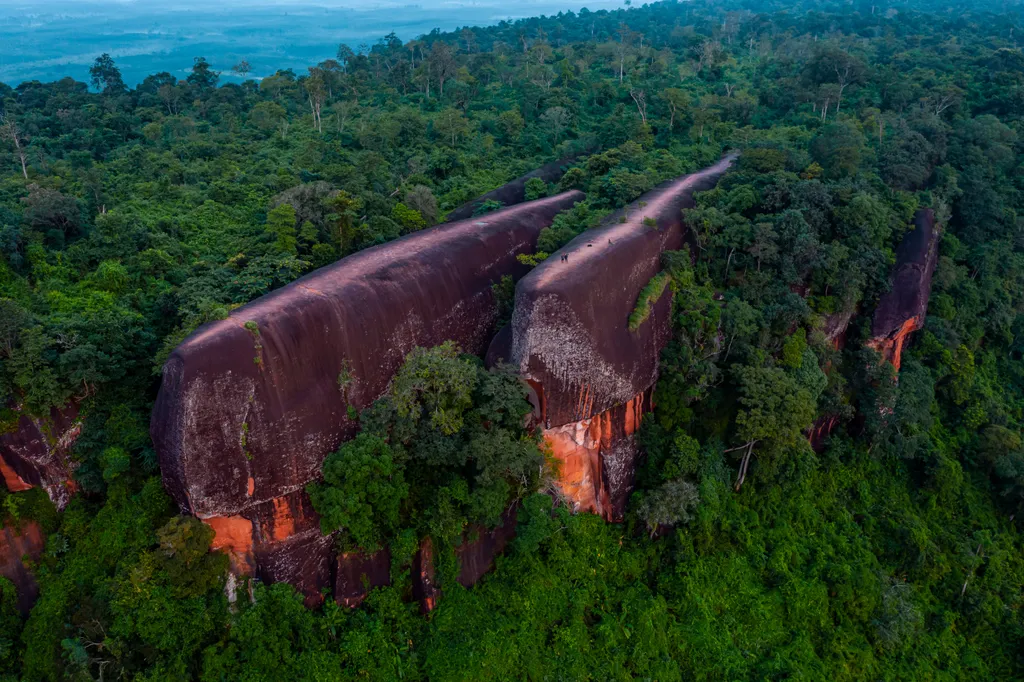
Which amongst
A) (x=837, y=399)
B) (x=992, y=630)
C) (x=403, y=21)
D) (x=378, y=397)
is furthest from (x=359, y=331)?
(x=403, y=21)

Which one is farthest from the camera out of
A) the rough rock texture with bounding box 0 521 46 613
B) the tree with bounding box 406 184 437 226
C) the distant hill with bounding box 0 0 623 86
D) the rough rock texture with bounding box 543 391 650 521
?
the distant hill with bounding box 0 0 623 86

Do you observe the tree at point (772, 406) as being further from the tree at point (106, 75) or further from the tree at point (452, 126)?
the tree at point (106, 75)

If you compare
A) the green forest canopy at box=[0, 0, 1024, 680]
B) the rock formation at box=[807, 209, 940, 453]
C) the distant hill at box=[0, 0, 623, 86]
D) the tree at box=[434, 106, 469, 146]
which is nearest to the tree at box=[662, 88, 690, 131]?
the green forest canopy at box=[0, 0, 1024, 680]

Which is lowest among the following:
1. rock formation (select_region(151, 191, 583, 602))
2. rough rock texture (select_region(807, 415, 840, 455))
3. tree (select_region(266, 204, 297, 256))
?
rough rock texture (select_region(807, 415, 840, 455))

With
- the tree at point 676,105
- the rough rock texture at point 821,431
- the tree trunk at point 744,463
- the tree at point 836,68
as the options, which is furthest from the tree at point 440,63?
the tree trunk at point 744,463

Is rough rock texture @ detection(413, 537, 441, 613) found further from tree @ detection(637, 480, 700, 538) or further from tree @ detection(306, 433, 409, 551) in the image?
tree @ detection(637, 480, 700, 538)

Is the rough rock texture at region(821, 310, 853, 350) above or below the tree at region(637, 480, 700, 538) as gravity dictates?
above
